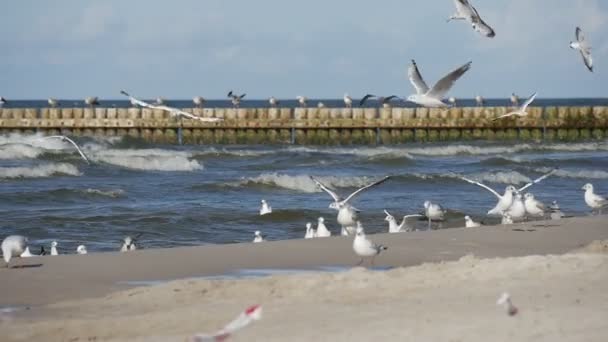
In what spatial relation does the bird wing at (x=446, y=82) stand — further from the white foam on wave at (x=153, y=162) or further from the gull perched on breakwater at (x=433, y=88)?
the white foam on wave at (x=153, y=162)

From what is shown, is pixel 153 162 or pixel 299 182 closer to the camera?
pixel 299 182

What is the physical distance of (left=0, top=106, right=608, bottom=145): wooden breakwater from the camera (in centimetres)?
4406

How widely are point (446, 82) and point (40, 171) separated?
13.4m

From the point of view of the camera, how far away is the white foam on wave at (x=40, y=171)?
26062 millimetres

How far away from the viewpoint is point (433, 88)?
1555 centimetres

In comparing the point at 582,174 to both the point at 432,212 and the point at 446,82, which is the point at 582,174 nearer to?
the point at 432,212

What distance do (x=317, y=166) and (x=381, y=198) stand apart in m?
9.48

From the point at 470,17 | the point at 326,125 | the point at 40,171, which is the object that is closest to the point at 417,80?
the point at 470,17

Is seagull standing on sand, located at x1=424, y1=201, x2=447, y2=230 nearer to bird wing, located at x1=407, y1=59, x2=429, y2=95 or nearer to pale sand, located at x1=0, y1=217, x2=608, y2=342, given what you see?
bird wing, located at x1=407, y1=59, x2=429, y2=95

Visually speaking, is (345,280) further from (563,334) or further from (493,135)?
(493,135)

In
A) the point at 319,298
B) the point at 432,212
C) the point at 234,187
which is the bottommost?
the point at 234,187

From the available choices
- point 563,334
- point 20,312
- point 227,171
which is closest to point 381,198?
point 227,171

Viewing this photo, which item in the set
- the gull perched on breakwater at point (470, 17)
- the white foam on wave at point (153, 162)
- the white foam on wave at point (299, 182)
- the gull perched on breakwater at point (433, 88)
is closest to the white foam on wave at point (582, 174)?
the white foam on wave at point (299, 182)

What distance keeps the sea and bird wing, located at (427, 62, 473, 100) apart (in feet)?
→ 7.08
